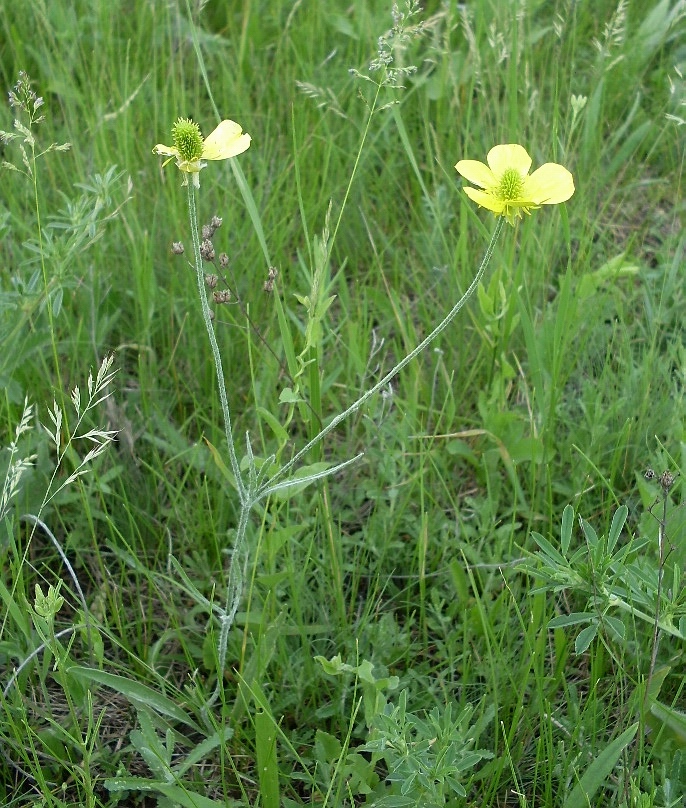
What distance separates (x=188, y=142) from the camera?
125 centimetres

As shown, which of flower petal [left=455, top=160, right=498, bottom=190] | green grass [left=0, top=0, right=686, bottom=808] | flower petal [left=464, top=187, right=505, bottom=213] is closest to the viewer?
flower petal [left=464, top=187, right=505, bottom=213]

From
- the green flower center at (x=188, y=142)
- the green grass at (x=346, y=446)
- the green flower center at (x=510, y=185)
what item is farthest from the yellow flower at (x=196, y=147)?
the green flower center at (x=510, y=185)

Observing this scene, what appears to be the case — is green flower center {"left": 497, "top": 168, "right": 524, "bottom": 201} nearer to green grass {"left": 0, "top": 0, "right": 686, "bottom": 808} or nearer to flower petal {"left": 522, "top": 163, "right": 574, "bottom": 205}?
flower petal {"left": 522, "top": 163, "right": 574, "bottom": 205}

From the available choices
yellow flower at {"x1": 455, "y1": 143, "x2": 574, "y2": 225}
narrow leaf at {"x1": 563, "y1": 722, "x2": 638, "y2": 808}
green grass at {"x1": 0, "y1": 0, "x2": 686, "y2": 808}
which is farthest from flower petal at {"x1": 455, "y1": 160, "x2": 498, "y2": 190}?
narrow leaf at {"x1": 563, "y1": 722, "x2": 638, "y2": 808}

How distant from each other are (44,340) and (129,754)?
0.87 metres

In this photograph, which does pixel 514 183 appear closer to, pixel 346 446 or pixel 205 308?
pixel 205 308

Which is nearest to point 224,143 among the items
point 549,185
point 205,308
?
point 205,308

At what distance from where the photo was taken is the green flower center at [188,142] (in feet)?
4.08

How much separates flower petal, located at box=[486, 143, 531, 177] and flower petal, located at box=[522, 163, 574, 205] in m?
0.03

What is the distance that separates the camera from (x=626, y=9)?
274 cm

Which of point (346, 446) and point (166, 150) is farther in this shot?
point (346, 446)

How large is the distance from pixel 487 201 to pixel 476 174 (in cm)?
12

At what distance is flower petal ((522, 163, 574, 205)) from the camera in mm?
1229

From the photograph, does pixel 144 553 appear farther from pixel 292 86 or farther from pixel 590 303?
pixel 292 86
